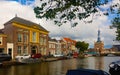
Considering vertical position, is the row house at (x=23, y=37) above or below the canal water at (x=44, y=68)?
above

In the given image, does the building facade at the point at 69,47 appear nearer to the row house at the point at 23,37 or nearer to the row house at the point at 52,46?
the row house at the point at 52,46

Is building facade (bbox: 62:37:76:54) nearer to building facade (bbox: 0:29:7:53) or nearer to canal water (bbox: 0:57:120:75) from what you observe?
building facade (bbox: 0:29:7:53)

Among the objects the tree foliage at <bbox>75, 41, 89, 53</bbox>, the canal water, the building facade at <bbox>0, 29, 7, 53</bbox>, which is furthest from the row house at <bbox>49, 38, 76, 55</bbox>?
the canal water

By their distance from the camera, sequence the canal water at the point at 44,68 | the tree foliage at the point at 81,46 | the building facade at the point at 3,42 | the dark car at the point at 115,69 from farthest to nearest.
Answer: the tree foliage at the point at 81,46 < the building facade at the point at 3,42 < the canal water at the point at 44,68 < the dark car at the point at 115,69

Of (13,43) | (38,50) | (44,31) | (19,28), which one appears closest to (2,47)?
(13,43)

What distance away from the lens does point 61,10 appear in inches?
510

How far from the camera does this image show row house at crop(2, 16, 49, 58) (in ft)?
245

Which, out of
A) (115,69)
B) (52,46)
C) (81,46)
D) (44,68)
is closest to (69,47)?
(81,46)

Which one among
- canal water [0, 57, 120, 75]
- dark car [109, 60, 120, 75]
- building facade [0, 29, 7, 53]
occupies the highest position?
building facade [0, 29, 7, 53]

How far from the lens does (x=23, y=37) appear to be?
80.1 meters

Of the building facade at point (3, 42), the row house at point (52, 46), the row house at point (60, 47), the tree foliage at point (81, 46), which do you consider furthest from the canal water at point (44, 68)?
the tree foliage at point (81, 46)

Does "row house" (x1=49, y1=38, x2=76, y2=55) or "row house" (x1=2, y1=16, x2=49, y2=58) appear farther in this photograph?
"row house" (x1=49, y1=38, x2=76, y2=55)

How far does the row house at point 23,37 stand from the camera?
74625 millimetres

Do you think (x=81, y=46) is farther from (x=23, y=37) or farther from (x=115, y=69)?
(x=115, y=69)
